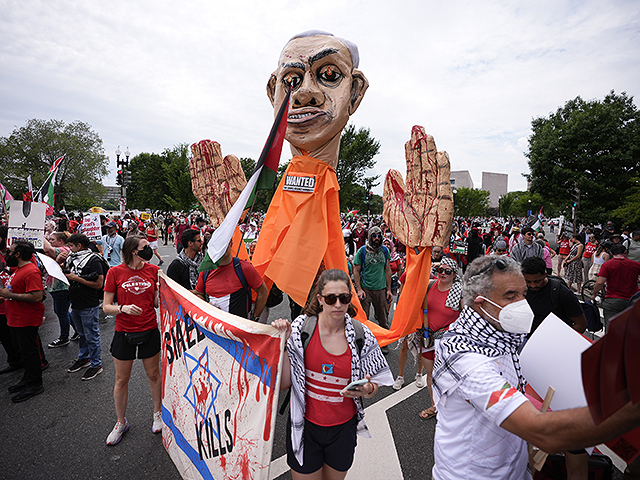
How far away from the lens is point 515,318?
59.1 inches

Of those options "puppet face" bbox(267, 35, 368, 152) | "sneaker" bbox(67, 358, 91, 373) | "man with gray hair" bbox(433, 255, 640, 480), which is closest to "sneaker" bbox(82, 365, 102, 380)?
"sneaker" bbox(67, 358, 91, 373)

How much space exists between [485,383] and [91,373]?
4955 millimetres

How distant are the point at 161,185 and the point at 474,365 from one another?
49493mm

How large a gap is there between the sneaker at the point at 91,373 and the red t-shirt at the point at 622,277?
7.42 metres

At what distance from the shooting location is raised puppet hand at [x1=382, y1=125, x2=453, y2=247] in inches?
104

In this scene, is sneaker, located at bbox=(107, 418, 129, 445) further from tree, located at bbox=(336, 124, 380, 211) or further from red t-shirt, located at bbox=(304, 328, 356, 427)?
tree, located at bbox=(336, 124, 380, 211)

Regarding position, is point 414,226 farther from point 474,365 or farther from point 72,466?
point 72,466

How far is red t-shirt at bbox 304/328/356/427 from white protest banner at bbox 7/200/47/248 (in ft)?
17.6

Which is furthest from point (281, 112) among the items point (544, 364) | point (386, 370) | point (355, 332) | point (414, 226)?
point (544, 364)

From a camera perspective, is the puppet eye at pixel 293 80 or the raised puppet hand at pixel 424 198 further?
the puppet eye at pixel 293 80

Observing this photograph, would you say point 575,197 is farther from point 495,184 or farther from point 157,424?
point 495,184

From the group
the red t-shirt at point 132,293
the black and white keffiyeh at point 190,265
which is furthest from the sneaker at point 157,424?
the black and white keffiyeh at point 190,265

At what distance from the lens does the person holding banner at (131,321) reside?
306 cm

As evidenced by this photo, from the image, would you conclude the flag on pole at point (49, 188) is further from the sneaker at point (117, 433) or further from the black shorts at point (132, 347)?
the sneaker at point (117, 433)
